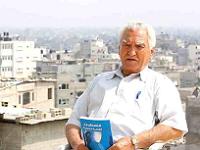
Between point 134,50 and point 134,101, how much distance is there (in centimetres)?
33

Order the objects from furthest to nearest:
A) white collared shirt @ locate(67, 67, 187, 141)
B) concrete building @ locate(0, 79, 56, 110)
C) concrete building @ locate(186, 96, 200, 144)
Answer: concrete building @ locate(0, 79, 56, 110), concrete building @ locate(186, 96, 200, 144), white collared shirt @ locate(67, 67, 187, 141)

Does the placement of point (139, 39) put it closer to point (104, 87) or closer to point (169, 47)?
point (104, 87)

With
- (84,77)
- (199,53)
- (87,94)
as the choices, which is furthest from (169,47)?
(87,94)

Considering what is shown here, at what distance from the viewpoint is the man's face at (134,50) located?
4.05 m

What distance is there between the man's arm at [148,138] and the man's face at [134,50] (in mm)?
476

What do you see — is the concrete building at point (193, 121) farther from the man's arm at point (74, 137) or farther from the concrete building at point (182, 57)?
the concrete building at point (182, 57)

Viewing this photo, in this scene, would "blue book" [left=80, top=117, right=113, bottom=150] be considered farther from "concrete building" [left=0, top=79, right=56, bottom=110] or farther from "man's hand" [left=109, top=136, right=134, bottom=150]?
"concrete building" [left=0, top=79, right=56, bottom=110]

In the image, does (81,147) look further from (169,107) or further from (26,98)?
(26,98)

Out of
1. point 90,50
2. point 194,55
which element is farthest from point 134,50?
point 194,55

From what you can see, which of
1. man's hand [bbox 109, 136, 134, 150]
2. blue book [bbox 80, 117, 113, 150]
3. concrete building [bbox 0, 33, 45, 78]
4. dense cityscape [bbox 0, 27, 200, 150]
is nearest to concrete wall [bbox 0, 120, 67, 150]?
dense cityscape [bbox 0, 27, 200, 150]

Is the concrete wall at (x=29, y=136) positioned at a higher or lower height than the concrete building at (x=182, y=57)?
higher

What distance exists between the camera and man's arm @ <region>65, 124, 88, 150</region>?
3.97 metres

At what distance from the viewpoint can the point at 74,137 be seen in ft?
13.4

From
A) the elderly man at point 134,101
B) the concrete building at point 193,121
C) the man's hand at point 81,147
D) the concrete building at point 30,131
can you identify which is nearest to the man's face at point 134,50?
the elderly man at point 134,101
